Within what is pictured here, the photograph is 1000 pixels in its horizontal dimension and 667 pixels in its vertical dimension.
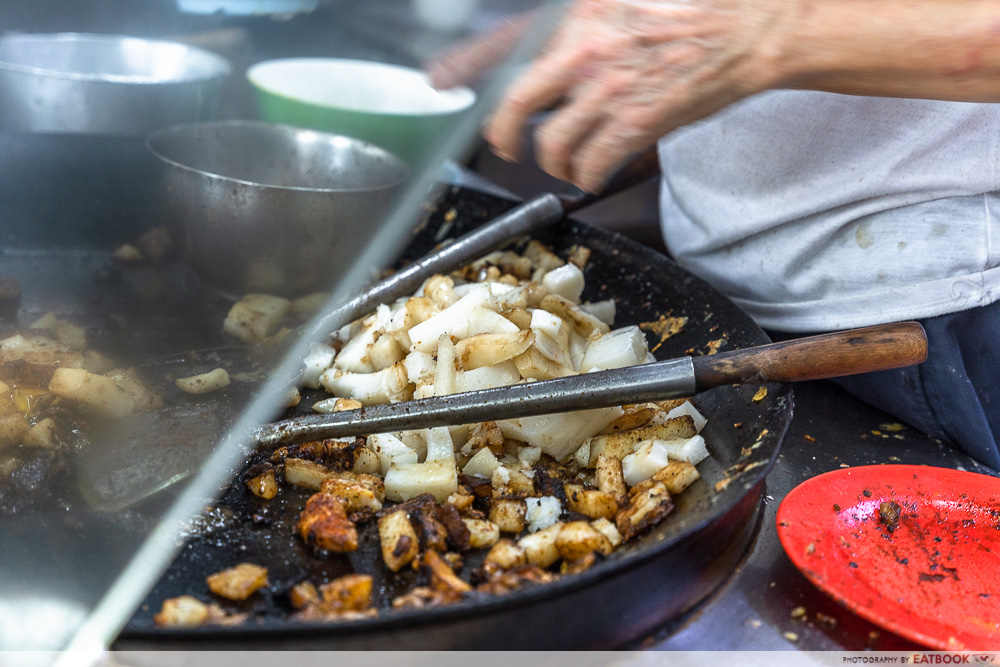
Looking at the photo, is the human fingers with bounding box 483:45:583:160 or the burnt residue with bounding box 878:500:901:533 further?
the burnt residue with bounding box 878:500:901:533

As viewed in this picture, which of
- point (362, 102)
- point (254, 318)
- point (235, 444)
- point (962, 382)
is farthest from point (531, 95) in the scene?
point (362, 102)

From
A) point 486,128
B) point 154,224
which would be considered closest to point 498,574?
point 486,128

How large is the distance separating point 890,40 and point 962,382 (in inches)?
22.3

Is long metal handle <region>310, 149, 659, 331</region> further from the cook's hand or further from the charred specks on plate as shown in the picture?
the charred specks on plate

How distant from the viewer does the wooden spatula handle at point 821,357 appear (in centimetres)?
82

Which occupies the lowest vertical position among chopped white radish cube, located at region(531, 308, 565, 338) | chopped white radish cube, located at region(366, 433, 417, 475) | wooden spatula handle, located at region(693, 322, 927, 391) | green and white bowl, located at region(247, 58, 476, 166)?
chopped white radish cube, located at region(366, 433, 417, 475)

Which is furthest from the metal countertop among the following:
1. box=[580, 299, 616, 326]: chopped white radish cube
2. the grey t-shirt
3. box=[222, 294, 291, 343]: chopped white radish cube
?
box=[222, 294, 291, 343]: chopped white radish cube

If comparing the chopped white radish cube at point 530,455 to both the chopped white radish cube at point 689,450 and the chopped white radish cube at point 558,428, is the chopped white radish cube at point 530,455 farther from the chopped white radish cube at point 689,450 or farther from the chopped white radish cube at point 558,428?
the chopped white radish cube at point 689,450

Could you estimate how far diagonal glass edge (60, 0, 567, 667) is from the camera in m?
0.61

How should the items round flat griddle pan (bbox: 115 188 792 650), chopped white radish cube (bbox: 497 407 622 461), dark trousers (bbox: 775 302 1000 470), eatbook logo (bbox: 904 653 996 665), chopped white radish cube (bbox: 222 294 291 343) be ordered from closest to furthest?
round flat griddle pan (bbox: 115 188 792 650)
eatbook logo (bbox: 904 653 996 665)
chopped white radish cube (bbox: 497 407 622 461)
dark trousers (bbox: 775 302 1000 470)
chopped white radish cube (bbox: 222 294 291 343)

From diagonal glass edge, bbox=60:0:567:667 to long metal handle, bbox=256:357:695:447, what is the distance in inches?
7.0

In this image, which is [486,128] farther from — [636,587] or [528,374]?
[636,587]

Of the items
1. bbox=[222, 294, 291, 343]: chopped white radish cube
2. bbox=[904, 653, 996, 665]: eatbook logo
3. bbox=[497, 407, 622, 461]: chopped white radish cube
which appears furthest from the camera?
bbox=[222, 294, 291, 343]: chopped white radish cube

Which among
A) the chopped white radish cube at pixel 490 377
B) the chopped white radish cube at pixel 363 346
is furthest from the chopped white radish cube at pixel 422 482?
the chopped white radish cube at pixel 363 346
